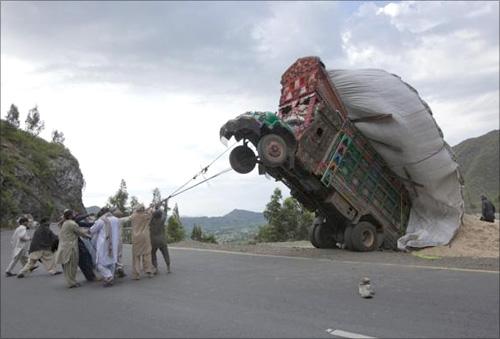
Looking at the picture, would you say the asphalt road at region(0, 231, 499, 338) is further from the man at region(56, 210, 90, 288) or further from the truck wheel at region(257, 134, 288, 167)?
the truck wheel at region(257, 134, 288, 167)

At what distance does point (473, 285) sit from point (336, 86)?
5.95 metres

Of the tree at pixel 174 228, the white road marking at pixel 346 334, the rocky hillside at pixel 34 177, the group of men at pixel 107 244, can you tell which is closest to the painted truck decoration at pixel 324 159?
the group of men at pixel 107 244

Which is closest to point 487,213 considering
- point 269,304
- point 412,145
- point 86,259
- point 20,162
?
point 412,145

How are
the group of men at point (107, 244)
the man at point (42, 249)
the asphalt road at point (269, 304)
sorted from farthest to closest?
the man at point (42, 249), the group of men at point (107, 244), the asphalt road at point (269, 304)

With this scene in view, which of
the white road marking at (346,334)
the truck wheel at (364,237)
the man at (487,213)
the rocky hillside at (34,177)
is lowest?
the white road marking at (346,334)

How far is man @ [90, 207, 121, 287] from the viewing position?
982 centimetres

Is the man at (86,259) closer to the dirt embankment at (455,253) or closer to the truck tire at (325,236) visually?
the dirt embankment at (455,253)

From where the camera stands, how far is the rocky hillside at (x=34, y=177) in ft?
152

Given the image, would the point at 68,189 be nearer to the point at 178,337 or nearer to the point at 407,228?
the point at 407,228

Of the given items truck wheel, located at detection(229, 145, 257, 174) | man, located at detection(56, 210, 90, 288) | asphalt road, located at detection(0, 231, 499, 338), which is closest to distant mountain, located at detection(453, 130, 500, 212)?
truck wheel, located at detection(229, 145, 257, 174)

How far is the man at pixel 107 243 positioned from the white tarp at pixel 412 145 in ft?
20.4

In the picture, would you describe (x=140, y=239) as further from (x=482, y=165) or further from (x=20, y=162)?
(x=482, y=165)

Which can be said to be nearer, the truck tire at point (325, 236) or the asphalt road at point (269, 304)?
the asphalt road at point (269, 304)

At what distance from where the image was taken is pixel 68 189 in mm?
64812
